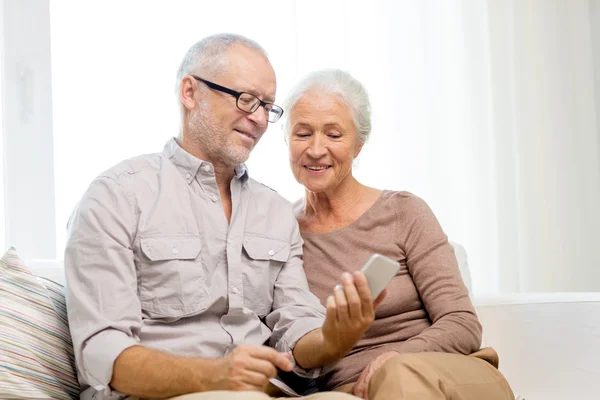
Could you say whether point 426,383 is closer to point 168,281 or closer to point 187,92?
point 168,281

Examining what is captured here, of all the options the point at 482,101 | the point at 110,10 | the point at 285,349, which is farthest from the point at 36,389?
the point at 482,101

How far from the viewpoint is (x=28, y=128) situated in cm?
311

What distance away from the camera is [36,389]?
1.57m

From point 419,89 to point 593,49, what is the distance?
1089mm

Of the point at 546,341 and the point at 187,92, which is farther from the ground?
the point at 187,92

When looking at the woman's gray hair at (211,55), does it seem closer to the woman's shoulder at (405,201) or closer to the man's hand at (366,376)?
the woman's shoulder at (405,201)

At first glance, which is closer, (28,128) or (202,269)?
→ (202,269)

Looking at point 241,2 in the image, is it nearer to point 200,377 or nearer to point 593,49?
point 593,49

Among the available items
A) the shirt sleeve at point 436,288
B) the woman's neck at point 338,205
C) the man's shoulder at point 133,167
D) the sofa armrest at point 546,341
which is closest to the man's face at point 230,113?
the man's shoulder at point 133,167

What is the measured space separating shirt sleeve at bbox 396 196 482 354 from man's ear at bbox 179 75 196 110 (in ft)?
2.03

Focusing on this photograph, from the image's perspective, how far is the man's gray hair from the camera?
6.11 feet

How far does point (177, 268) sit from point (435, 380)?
602 millimetres

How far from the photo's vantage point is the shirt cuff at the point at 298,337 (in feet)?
5.75

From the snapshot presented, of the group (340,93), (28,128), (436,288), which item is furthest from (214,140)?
(28,128)
